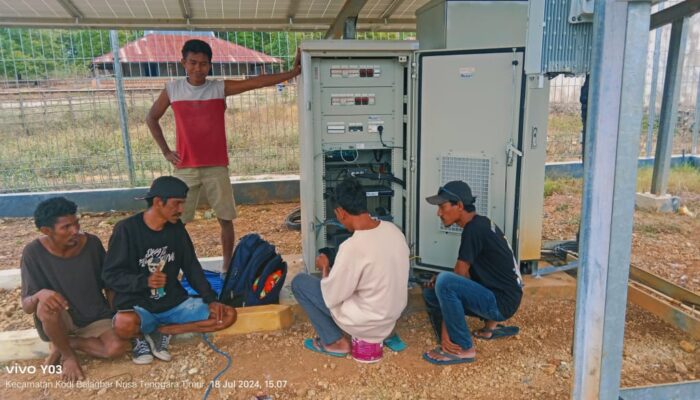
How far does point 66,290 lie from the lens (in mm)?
3350

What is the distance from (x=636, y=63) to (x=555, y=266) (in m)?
3.33

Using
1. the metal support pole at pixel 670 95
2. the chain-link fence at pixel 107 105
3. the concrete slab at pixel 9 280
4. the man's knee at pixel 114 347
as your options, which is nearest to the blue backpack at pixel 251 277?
the man's knee at pixel 114 347

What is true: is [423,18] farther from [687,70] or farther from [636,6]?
[687,70]

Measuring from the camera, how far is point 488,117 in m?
4.19

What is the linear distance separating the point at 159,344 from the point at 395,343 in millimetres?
1653

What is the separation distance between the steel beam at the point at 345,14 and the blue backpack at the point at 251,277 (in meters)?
2.33

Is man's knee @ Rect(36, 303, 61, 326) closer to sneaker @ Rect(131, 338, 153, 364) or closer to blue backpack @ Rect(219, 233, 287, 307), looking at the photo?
sneaker @ Rect(131, 338, 153, 364)

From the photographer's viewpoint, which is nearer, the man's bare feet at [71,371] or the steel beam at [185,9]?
the man's bare feet at [71,371]

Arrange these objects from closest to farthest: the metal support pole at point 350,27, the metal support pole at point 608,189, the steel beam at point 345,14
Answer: the metal support pole at point 608,189 → the steel beam at point 345,14 → the metal support pole at point 350,27

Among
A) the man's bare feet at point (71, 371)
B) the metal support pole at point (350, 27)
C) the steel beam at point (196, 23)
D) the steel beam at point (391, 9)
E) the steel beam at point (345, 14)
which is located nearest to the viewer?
the man's bare feet at point (71, 371)

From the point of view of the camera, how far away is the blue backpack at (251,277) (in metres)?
4.06

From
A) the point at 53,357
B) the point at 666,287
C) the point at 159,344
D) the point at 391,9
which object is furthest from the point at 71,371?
the point at 391,9

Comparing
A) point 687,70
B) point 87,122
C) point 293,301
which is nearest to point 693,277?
point 293,301

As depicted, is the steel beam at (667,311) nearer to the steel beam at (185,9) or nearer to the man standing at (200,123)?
the man standing at (200,123)
